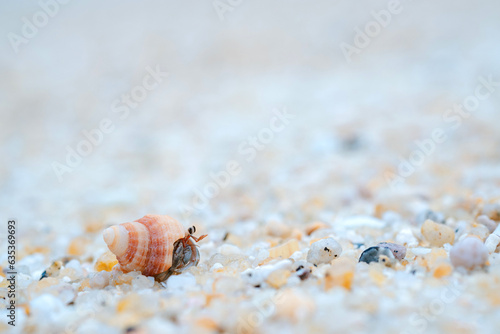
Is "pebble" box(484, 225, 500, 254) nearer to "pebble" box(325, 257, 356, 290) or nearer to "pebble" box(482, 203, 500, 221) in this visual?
"pebble" box(482, 203, 500, 221)

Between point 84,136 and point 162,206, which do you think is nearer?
point 162,206

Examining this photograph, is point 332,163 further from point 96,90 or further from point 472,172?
point 96,90

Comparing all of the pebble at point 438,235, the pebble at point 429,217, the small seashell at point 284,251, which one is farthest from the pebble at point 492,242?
the small seashell at point 284,251

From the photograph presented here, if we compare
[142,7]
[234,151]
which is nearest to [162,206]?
[234,151]

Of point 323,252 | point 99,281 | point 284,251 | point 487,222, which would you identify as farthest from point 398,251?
point 99,281

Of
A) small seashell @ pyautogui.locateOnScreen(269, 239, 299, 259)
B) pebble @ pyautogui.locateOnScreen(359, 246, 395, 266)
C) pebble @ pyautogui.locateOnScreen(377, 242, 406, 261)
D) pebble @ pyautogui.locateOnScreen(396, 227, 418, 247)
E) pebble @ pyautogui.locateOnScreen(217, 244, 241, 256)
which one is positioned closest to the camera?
pebble @ pyautogui.locateOnScreen(359, 246, 395, 266)

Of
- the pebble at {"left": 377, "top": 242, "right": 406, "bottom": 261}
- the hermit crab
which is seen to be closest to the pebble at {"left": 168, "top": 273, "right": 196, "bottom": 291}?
the hermit crab
